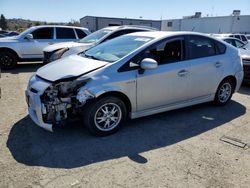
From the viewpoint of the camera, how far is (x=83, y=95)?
370 centimetres

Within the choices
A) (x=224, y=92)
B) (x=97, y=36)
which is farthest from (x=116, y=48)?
(x=97, y=36)

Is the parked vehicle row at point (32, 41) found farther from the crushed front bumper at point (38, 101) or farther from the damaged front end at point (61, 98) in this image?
the damaged front end at point (61, 98)

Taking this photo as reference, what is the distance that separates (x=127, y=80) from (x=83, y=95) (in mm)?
764

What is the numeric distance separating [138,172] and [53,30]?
9210 mm

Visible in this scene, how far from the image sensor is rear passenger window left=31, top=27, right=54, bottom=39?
34.7 ft

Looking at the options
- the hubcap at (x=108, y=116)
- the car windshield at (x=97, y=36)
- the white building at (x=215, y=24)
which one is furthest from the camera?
the white building at (x=215, y=24)

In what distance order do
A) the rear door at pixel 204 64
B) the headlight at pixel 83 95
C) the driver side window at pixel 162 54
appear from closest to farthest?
the headlight at pixel 83 95
the driver side window at pixel 162 54
the rear door at pixel 204 64

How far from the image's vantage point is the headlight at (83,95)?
3.70m

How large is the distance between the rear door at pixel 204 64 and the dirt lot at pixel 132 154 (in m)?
0.60

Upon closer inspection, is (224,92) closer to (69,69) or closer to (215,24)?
(69,69)

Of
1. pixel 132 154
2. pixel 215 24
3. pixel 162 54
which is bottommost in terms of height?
pixel 132 154

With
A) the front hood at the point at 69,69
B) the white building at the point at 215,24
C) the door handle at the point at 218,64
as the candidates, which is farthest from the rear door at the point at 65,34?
the white building at the point at 215,24

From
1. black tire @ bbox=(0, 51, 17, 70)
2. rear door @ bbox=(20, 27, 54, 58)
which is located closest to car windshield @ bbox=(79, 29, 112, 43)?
rear door @ bbox=(20, 27, 54, 58)

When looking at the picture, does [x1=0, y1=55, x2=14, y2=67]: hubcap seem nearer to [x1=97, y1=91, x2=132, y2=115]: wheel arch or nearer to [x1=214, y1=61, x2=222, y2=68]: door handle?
[x1=97, y1=91, x2=132, y2=115]: wheel arch
